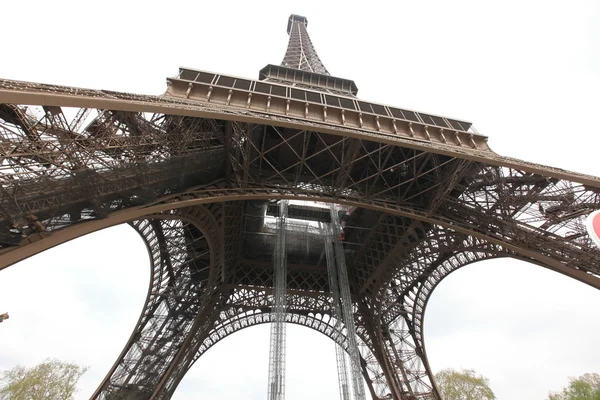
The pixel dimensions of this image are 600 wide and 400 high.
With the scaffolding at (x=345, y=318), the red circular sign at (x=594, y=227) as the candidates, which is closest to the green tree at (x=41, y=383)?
the scaffolding at (x=345, y=318)

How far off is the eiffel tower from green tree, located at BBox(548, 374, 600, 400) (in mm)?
14567

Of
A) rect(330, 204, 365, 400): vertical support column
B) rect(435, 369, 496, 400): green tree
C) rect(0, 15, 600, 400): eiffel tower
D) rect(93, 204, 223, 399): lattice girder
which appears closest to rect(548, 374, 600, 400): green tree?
rect(435, 369, 496, 400): green tree

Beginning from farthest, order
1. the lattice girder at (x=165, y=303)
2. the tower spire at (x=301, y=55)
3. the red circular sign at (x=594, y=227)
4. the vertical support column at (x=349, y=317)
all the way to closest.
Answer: the tower spire at (x=301, y=55)
the lattice girder at (x=165, y=303)
the vertical support column at (x=349, y=317)
the red circular sign at (x=594, y=227)

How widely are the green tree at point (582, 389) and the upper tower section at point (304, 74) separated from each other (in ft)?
100

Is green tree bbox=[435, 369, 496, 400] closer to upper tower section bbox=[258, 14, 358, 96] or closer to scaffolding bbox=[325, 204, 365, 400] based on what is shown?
scaffolding bbox=[325, 204, 365, 400]

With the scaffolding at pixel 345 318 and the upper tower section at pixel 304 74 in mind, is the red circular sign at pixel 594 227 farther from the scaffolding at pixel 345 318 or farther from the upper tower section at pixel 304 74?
the upper tower section at pixel 304 74

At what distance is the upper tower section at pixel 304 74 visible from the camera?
85.8 ft

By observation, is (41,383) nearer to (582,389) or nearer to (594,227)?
(594,227)

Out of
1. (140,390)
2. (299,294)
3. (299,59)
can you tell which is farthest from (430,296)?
(299,59)

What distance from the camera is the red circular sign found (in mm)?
8617

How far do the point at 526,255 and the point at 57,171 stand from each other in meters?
15.3

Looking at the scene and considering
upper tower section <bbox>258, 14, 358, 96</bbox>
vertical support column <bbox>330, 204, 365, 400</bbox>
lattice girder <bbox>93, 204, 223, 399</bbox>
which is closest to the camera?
vertical support column <bbox>330, 204, 365, 400</bbox>

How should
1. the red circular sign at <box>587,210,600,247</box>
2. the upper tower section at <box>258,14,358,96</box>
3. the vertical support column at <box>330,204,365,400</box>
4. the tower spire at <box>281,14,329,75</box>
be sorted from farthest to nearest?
the tower spire at <box>281,14,329,75</box> < the upper tower section at <box>258,14,358,96</box> < the vertical support column at <box>330,204,365,400</box> < the red circular sign at <box>587,210,600,247</box>

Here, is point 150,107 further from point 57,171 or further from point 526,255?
point 526,255
